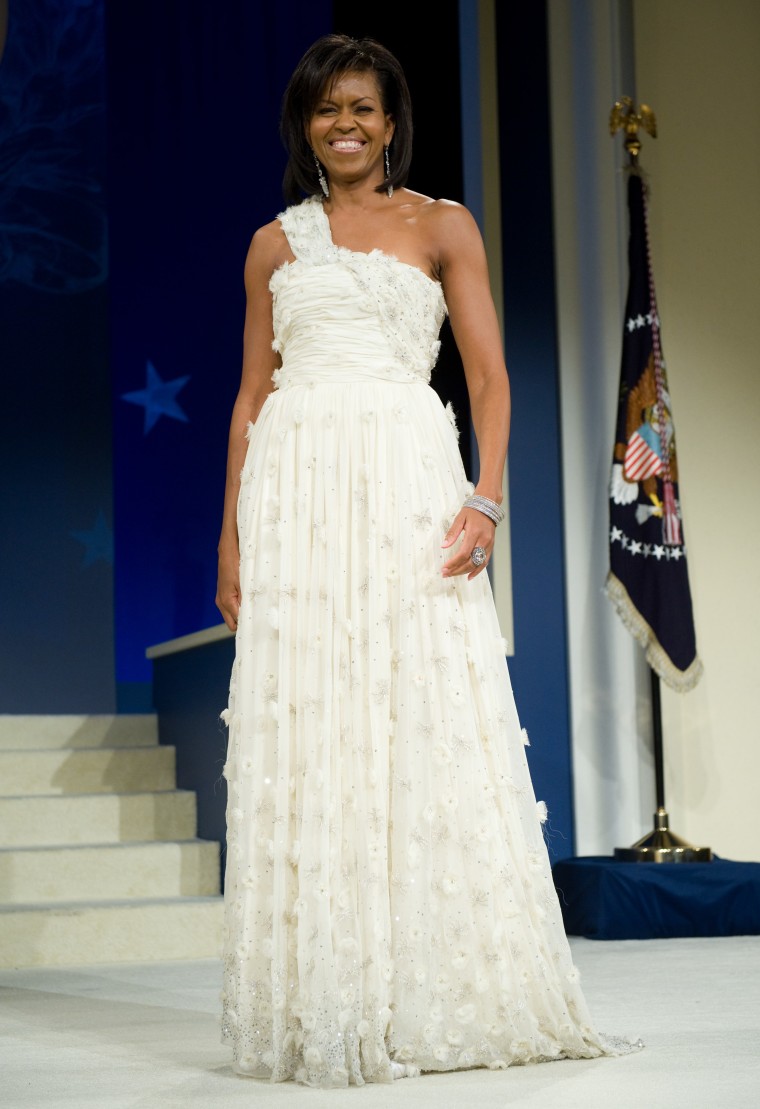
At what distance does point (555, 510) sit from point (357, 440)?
2544mm

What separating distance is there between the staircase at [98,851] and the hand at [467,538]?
80.6 inches

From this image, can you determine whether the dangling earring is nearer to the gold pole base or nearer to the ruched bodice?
the ruched bodice

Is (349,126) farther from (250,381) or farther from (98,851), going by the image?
(98,851)

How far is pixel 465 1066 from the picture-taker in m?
2.10

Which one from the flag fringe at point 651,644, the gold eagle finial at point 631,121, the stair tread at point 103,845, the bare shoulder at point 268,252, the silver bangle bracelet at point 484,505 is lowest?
the stair tread at point 103,845

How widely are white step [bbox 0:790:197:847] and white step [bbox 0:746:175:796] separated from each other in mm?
111

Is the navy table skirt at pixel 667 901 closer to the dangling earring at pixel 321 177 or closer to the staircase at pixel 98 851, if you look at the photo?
the staircase at pixel 98 851

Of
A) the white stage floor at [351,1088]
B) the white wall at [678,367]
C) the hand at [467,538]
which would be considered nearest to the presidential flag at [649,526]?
the white wall at [678,367]

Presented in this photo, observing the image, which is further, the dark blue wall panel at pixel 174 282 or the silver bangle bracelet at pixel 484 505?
the dark blue wall panel at pixel 174 282

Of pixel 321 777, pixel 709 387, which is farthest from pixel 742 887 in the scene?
pixel 321 777

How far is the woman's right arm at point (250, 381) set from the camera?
7.57 ft

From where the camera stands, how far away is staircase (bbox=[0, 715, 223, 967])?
3824 mm

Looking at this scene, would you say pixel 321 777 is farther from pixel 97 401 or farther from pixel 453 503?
pixel 97 401

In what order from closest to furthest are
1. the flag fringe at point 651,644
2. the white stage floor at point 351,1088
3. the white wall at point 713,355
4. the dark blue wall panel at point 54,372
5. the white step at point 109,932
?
the white stage floor at point 351,1088 < the white step at point 109,932 < the flag fringe at point 651,644 < the white wall at point 713,355 < the dark blue wall panel at point 54,372
